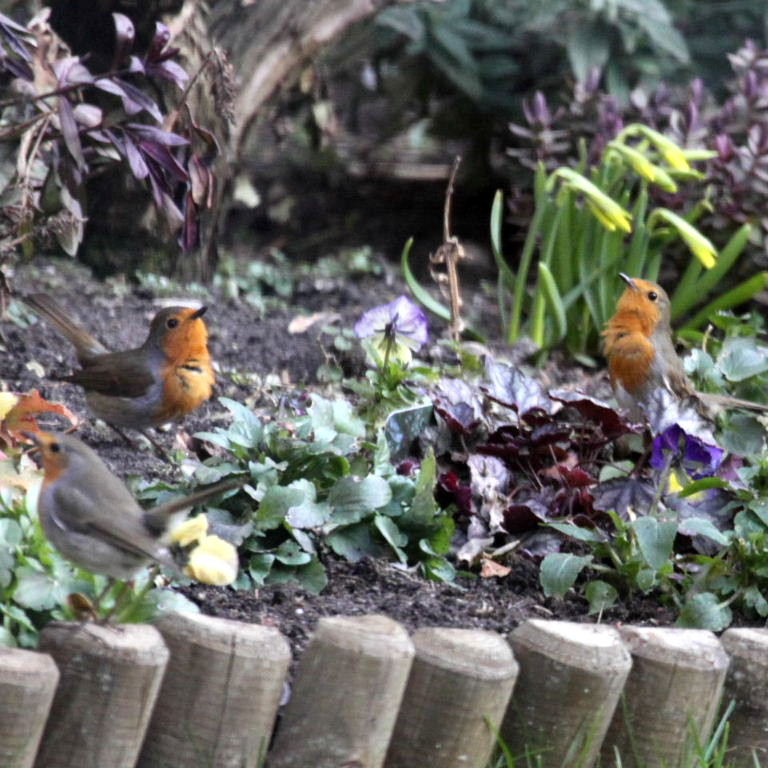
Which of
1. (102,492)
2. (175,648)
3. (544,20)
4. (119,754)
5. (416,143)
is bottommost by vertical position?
(119,754)

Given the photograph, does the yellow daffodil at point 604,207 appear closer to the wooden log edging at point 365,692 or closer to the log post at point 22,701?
the wooden log edging at point 365,692

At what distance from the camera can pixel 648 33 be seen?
7.10 m

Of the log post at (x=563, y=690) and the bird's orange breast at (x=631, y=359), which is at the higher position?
the bird's orange breast at (x=631, y=359)

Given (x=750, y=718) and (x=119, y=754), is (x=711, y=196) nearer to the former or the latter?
(x=750, y=718)

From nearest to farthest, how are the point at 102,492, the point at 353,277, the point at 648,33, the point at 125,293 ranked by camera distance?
the point at 102,492 → the point at 125,293 → the point at 353,277 → the point at 648,33

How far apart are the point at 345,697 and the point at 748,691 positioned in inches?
34.3

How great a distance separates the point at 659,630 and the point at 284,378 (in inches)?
88.4

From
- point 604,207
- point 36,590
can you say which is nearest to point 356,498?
point 36,590

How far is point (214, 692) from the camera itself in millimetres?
2373

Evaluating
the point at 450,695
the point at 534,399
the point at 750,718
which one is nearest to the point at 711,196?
Answer: the point at 534,399

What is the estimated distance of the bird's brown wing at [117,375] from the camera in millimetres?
3939

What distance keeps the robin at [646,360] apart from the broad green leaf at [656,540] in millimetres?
719

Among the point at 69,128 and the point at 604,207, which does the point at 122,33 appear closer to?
the point at 69,128

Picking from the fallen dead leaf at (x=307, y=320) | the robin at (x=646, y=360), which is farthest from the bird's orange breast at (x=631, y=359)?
the fallen dead leaf at (x=307, y=320)
